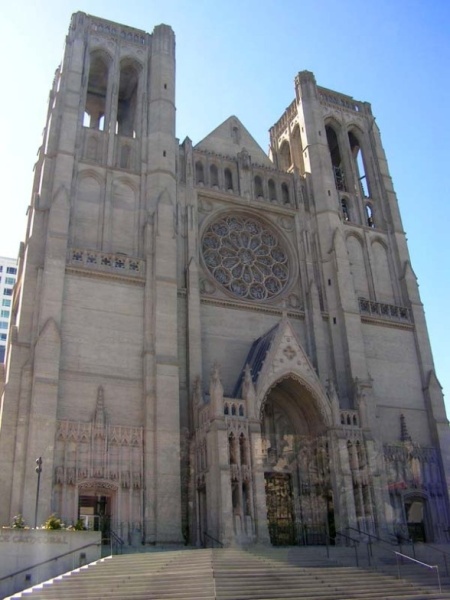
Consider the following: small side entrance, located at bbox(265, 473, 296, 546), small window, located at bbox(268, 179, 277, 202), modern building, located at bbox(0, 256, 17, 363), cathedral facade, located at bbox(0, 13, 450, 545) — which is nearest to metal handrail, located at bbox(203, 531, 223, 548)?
cathedral facade, located at bbox(0, 13, 450, 545)

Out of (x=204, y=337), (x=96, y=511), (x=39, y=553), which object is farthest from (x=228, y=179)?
(x=39, y=553)

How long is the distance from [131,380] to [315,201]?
1641 centimetres

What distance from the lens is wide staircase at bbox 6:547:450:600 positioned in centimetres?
1603

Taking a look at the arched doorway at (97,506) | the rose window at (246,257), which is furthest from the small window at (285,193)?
the arched doorway at (97,506)

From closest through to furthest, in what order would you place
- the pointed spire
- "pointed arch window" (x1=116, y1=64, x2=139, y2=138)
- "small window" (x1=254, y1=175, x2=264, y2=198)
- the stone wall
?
1. the stone wall
2. the pointed spire
3. "small window" (x1=254, y1=175, x2=264, y2=198)
4. "pointed arch window" (x1=116, y1=64, x2=139, y2=138)

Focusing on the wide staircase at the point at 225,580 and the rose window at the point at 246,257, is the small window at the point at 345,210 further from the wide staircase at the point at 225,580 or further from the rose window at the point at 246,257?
the wide staircase at the point at 225,580

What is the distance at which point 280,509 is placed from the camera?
27.2 metres

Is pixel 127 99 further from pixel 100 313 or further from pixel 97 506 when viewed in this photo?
pixel 97 506

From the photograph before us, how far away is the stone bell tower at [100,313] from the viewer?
23766 mm

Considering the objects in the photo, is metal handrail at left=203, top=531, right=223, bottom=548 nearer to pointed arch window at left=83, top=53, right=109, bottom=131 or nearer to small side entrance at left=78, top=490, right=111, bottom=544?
small side entrance at left=78, top=490, right=111, bottom=544

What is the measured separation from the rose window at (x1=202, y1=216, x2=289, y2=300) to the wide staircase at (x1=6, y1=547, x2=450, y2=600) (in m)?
15.4

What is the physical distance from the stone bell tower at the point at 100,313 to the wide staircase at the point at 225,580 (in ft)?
16.6

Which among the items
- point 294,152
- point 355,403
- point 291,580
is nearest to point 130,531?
point 291,580

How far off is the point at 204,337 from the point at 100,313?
509cm
